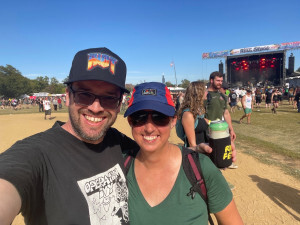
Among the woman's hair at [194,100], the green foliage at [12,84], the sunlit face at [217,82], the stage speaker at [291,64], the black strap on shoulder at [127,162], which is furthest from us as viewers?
the green foliage at [12,84]

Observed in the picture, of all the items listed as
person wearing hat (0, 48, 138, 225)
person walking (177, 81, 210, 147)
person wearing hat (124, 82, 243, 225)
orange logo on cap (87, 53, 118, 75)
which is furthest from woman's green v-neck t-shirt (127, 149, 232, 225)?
person walking (177, 81, 210, 147)

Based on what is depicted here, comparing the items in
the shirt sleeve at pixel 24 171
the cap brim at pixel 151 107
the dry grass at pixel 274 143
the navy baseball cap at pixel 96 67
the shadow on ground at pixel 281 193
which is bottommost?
the shadow on ground at pixel 281 193

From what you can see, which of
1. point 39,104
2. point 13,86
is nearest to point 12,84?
point 13,86

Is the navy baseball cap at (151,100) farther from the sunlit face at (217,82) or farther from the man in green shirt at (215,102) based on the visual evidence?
the sunlit face at (217,82)

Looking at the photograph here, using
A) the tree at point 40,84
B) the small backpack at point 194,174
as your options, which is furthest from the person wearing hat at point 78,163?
the tree at point 40,84

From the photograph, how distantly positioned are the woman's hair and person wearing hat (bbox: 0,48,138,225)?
160 centimetres

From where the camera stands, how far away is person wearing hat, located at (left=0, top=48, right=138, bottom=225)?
110 centimetres

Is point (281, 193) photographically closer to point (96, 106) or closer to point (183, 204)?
point (183, 204)

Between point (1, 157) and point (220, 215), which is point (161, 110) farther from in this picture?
point (1, 157)

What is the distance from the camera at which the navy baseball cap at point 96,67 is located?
1480 mm

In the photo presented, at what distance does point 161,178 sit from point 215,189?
1.31 feet

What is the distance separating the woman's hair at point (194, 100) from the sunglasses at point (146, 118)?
1.55 m

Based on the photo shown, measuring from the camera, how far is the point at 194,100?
3199mm

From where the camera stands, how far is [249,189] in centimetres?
439
